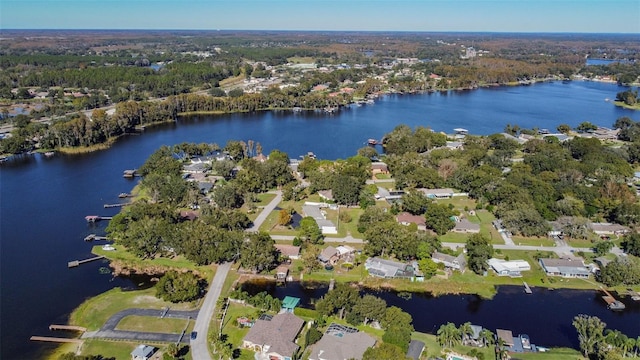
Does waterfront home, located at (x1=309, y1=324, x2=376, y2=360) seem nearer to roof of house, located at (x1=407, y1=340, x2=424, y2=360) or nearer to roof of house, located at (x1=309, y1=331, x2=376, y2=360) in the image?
roof of house, located at (x1=309, y1=331, x2=376, y2=360)

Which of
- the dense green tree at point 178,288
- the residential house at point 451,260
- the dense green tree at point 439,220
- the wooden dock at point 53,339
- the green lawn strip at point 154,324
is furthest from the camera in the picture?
the dense green tree at point 439,220

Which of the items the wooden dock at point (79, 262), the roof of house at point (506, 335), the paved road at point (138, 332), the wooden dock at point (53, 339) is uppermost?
the roof of house at point (506, 335)

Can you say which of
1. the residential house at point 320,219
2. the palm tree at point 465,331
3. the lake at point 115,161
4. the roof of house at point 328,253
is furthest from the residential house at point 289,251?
the palm tree at point 465,331

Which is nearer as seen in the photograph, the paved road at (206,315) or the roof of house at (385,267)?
the paved road at (206,315)

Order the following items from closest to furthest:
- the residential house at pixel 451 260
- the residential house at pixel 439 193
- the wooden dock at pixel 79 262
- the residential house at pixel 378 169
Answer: the residential house at pixel 451 260
the wooden dock at pixel 79 262
the residential house at pixel 439 193
the residential house at pixel 378 169

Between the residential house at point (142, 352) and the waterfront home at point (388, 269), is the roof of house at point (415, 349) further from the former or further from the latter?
the residential house at point (142, 352)

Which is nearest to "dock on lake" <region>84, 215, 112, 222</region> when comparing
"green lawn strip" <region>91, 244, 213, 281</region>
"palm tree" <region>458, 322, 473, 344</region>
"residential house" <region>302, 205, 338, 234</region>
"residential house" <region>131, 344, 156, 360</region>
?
"green lawn strip" <region>91, 244, 213, 281</region>

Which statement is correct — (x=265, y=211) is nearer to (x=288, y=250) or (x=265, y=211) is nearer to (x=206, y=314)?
(x=288, y=250)

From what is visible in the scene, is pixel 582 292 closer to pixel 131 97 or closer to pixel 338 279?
pixel 338 279

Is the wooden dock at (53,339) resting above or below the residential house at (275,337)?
below

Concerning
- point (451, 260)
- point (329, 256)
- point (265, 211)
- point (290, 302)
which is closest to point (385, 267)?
point (329, 256)
